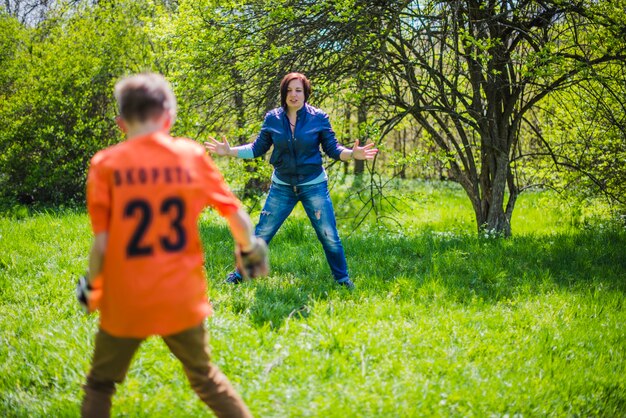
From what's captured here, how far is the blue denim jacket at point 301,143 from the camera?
4.88m

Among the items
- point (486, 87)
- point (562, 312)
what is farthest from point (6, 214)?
point (562, 312)

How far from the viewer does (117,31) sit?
10516 millimetres

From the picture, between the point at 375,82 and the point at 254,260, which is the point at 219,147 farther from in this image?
the point at 375,82

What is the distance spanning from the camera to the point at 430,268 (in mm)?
5805

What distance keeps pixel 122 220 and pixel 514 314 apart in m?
3.44

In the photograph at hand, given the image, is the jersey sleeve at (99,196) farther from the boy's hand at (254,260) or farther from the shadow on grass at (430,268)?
the shadow on grass at (430,268)

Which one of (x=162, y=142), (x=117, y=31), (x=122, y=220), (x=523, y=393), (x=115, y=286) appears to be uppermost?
(x=117, y=31)

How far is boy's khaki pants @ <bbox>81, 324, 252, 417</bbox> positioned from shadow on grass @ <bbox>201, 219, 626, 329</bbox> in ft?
4.81

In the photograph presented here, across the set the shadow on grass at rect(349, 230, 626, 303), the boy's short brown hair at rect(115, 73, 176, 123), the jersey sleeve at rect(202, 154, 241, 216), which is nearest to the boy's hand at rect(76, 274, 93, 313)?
the jersey sleeve at rect(202, 154, 241, 216)

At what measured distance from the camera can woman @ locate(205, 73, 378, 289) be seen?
4875 mm

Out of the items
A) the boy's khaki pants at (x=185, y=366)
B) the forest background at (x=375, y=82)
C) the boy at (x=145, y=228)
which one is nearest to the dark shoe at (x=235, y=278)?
the forest background at (x=375, y=82)

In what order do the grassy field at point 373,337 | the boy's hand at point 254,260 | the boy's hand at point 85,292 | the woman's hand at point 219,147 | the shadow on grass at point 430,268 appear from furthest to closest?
1. the shadow on grass at point 430,268
2. the woman's hand at point 219,147
3. the grassy field at point 373,337
4. the boy's hand at point 254,260
5. the boy's hand at point 85,292

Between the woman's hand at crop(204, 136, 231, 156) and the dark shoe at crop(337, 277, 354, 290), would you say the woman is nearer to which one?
the dark shoe at crop(337, 277, 354, 290)

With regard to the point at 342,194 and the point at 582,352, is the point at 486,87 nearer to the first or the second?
the point at 582,352
